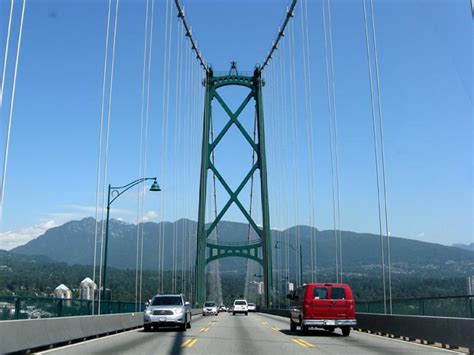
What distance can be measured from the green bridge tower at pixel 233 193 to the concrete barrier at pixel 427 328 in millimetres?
48888

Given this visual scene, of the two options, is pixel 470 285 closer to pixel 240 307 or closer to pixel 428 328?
pixel 428 328

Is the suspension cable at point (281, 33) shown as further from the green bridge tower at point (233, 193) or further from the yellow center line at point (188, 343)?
the yellow center line at point (188, 343)

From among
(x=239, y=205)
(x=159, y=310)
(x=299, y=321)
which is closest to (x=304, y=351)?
(x=299, y=321)

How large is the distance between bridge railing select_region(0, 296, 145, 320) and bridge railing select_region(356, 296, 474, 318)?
11809 millimetres

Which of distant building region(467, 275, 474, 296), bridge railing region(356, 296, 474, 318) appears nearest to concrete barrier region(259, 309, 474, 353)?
bridge railing region(356, 296, 474, 318)

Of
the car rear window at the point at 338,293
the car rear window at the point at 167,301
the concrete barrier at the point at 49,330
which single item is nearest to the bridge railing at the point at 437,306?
the car rear window at the point at 338,293

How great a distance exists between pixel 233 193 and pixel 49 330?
61062 millimetres

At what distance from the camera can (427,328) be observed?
19203 mm

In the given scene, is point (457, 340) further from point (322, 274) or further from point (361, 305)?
point (322, 274)

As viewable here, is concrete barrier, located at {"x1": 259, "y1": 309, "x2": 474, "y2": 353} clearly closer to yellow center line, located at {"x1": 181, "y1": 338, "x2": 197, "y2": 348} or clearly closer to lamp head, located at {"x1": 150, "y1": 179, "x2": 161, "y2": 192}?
yellow center line, located at {"x1": 181, "y1": 338, "x2": 197, "y2": 348}

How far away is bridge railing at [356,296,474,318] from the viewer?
18.3 m

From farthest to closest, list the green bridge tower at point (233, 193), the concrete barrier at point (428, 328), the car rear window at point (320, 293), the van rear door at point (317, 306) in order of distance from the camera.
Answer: the green bridge tower at point (233, 193) → the car rear window at point (320, 293) → the van rear door at point (317, 306) → the concrete barrier at point (428, 328)

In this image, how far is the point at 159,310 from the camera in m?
26.5

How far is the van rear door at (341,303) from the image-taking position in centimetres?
2245
